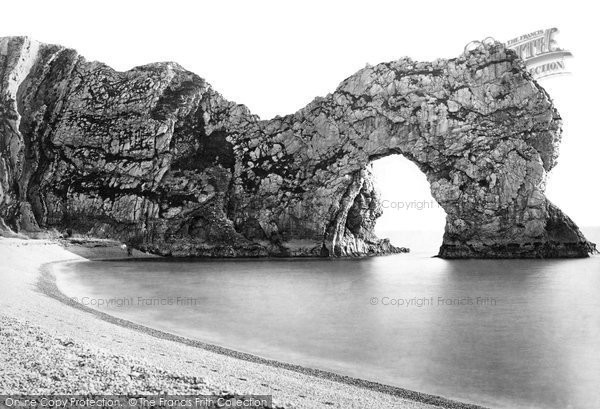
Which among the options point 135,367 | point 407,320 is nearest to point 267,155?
point 407,320

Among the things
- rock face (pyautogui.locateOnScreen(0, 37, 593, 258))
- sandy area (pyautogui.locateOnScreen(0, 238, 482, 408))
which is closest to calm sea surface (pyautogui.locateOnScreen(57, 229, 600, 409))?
sandy area (pyautogui.locateOnScreen(0, 238, 482, 408))

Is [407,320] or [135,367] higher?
[135,367]

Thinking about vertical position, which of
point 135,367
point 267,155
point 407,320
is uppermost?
point 267,155

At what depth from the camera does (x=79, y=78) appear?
57438 mm

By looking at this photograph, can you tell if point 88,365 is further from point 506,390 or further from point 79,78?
point 79,78

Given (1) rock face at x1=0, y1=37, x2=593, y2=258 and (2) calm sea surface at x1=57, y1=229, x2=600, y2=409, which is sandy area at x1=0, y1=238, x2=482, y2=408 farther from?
(1) rock face at x1=0, y1=37, x2=593, y2=258

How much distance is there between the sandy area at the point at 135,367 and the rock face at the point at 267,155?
1433 inches

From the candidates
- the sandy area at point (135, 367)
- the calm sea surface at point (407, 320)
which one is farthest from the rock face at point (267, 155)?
the sandy area at point (135, 367)

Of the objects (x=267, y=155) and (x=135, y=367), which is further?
(x=267, y=155)

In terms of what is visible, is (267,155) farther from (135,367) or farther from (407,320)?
(135,367)

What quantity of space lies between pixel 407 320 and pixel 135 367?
13116 mm

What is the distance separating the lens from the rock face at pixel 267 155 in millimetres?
46000

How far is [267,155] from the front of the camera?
5369 cm

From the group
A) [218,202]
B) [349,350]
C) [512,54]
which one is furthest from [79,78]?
[349,350]
